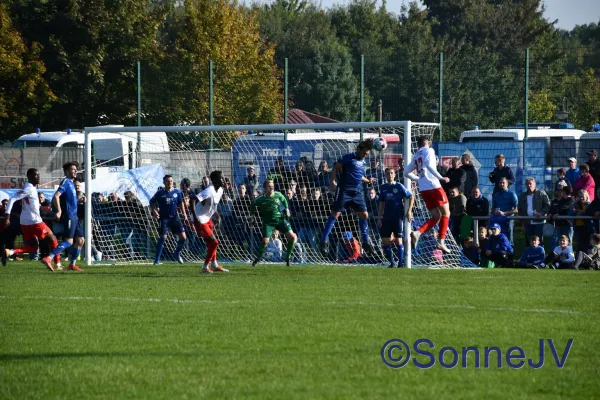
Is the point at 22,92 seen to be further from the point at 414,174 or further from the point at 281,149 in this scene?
the point at 414,174

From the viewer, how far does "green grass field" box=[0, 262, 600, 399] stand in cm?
744

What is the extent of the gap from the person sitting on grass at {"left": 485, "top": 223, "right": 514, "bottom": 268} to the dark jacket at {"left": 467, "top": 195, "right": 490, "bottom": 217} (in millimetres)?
619

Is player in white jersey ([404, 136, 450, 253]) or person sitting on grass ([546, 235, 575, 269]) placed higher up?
player in white jersey ([404, 136, 450, 253])

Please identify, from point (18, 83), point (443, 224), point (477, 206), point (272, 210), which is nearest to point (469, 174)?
point (477, 206)

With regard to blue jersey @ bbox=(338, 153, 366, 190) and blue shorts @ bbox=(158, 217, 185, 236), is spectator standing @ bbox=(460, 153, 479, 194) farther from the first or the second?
blue shorts @ bbox=(158, 217, 185, 236)

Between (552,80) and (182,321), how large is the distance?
1734 cm

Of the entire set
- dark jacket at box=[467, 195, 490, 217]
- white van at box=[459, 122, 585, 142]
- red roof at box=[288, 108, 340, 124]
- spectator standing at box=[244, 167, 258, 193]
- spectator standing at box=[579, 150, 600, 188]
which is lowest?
dark jacket at box=[467, 195, 490, 217]

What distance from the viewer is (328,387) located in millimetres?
7340

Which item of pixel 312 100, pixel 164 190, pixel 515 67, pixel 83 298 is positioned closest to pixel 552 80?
pixel 515 67

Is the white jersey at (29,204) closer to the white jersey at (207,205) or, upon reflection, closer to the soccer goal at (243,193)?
the soccer goal at (243,193)

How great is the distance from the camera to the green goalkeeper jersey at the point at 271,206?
60.7 ft

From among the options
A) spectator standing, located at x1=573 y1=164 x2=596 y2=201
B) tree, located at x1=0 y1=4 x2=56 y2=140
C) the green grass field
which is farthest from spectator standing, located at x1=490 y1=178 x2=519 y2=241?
tree, located at x1=0 y1=4 x2=56 y2=140

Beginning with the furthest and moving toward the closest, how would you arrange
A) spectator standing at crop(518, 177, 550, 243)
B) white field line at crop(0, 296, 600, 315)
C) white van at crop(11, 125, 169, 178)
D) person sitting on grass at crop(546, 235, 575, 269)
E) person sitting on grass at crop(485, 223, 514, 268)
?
white van at crop(11, 125, 169, 178) → spectator standing at crop(518, 177, 550, 243) → person sitting on grass at crop(485, 223, 514, 268) → person sitting on grass at crop(546, 235, 575, 269) → white field line at crop(0, 296, 600, 315)

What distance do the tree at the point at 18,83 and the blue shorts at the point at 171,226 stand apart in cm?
1773
